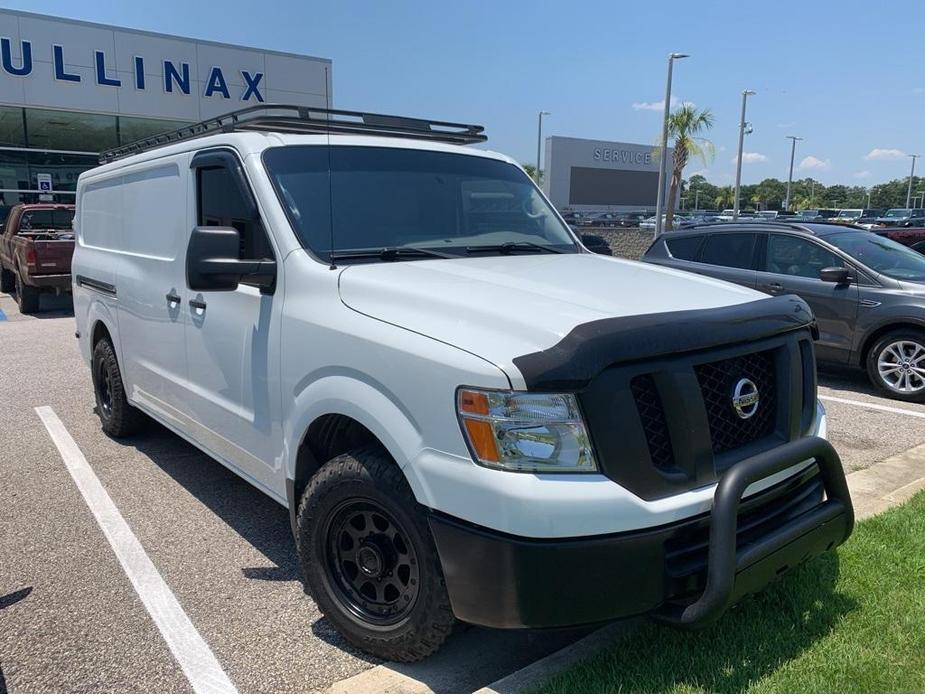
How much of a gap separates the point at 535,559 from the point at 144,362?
3.47 meters

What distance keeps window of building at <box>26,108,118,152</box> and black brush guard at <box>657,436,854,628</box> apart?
24758mm

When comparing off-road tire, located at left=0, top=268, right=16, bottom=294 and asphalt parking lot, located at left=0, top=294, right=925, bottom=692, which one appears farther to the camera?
off-road tire, located at left=0, top=268, right=16, bottom=294

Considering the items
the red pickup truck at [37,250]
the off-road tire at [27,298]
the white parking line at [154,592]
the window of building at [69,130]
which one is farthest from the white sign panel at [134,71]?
the white parking line at [154,592]

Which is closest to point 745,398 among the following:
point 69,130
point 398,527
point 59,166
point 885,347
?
point 398,527

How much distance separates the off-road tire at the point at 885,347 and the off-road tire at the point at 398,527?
6480 millimetres

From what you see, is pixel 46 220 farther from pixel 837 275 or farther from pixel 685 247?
pixel 837 275

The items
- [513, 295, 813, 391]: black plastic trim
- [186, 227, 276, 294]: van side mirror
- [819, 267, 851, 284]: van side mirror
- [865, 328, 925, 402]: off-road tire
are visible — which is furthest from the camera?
[819, 267, 851, 284]: van side mirror

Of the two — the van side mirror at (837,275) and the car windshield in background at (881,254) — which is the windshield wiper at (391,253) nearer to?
the van side mirror at (837,275)

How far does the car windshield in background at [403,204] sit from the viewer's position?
343 centimetres

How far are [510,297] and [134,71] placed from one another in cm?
2404

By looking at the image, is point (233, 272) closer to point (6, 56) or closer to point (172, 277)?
point (172, 277)

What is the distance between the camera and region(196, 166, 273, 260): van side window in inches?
138

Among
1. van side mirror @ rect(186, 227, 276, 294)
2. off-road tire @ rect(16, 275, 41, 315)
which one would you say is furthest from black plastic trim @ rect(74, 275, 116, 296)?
off-road tire @ rect(16, 275, 41, 315)

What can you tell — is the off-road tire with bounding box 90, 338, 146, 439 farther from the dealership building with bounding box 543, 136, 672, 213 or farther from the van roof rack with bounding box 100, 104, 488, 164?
the dealership building with bounding box 543, 136, 672, 213
